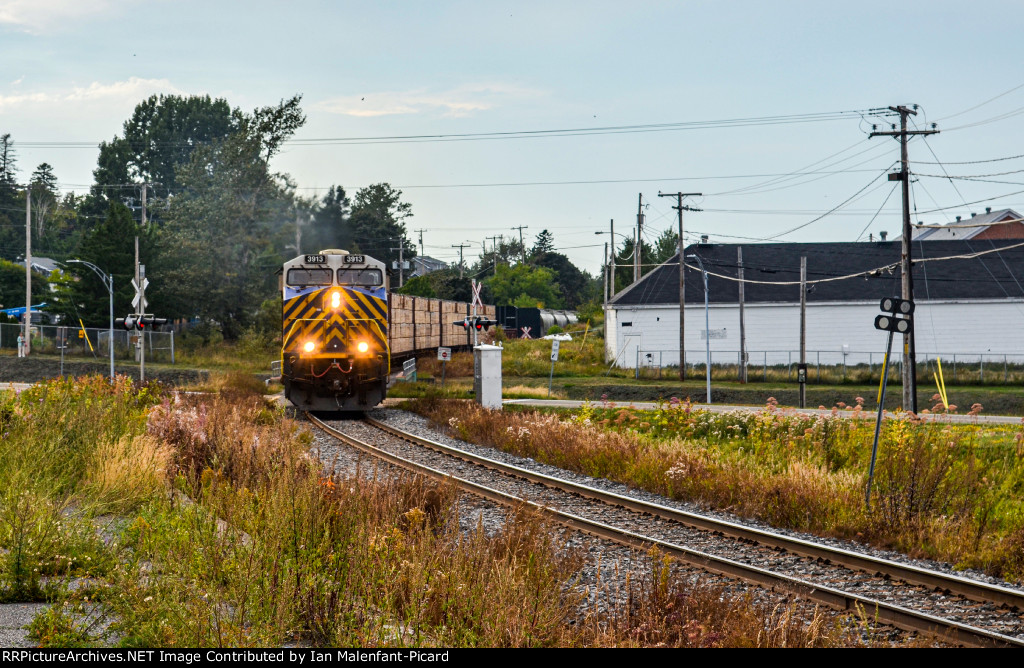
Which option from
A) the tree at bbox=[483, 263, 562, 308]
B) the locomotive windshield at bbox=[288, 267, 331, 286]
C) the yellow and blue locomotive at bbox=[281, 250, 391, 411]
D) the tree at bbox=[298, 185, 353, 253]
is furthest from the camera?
the tree at bbox=[483, 263, 562, 308]

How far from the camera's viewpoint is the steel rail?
8.11m

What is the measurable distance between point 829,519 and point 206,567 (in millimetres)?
7626

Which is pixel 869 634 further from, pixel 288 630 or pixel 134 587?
pixel 134 587

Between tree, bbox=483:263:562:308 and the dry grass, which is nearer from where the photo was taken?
the dry grass

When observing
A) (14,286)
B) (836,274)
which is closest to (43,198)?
(14,286)

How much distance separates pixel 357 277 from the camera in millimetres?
23266

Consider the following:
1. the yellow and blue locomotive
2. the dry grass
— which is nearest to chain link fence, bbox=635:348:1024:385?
the yellow and blue locomotive

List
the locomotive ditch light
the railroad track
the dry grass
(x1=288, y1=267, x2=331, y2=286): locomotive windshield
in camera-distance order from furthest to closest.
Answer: (x1=288, y1=267, x2=331, y2=286): locomotive windshield, the locomotive ditch light, the dry grass, the railroad track

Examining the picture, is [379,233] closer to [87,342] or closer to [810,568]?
[87,342]

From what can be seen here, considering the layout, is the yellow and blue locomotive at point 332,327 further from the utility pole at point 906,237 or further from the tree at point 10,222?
the tree at point 10,222

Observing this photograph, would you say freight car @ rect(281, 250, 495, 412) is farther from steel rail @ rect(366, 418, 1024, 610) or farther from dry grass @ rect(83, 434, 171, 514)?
dry grass @ rect(83, 434, 171, 514)

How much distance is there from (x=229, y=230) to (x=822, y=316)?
35.9m

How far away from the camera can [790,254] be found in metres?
55.4

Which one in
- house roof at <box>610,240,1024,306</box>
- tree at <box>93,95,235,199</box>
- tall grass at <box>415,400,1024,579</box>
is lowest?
tall grass at <box>415,400,1024,579</box>
